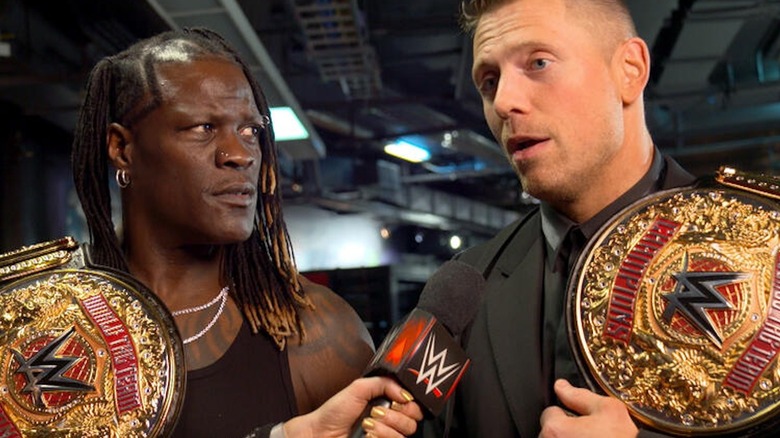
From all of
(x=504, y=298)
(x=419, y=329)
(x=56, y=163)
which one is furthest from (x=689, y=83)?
(x=419, y=329)

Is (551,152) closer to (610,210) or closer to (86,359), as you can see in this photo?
(610,210)

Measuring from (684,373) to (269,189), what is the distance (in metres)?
0.80

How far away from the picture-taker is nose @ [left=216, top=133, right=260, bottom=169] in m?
1.32

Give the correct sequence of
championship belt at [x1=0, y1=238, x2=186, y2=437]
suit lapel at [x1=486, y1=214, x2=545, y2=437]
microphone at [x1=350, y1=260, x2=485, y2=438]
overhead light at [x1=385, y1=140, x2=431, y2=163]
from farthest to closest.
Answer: overhead light at [x1=385, y1=140, x2=431, y2=163]
suit lapel at [x1=486, y1=214, x2=545, y2=437]
championship belt at [x1=0, y1=238, x2=186, y2=437]
microphone at [x1=350, y1=260, x2=485, y2=438]

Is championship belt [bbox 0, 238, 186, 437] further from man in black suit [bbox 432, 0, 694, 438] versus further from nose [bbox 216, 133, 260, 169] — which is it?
man in black suit [bbox 432, 0, 694, 438]

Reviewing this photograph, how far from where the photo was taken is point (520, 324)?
1350 mm

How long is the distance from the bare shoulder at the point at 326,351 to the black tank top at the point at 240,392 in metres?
0.03

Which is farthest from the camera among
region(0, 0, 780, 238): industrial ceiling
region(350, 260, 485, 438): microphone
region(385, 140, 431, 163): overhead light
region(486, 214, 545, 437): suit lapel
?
region(385, 140, 431, 163): overhead light

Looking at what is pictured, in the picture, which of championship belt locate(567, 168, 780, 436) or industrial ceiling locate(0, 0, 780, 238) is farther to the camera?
industrial ceiling locate(0, 0, 780, 238)

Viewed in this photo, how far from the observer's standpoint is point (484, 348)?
1364mm

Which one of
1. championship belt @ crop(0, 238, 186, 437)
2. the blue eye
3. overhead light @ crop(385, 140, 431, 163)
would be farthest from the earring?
overhead light @ crop(385, 140, 431, 163)

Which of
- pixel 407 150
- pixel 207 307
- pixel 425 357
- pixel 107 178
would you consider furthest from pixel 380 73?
pixel 425 357

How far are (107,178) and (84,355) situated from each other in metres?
0.40

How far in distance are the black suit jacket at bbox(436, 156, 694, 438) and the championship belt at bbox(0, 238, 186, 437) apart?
0.48m
